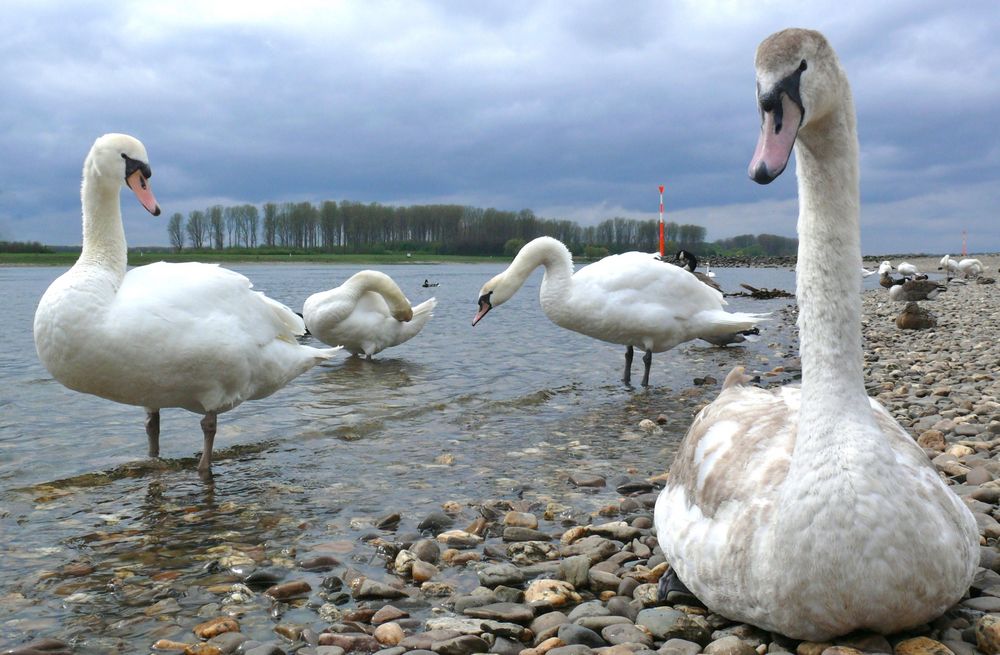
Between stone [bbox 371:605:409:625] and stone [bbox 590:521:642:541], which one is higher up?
stone [bbox 590:521:642:541]

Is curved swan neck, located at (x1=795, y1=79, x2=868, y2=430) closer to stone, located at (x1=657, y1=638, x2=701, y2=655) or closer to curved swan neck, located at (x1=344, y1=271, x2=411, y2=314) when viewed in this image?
stone, located at (x1=657, y1=638, x2=701, y2=655)

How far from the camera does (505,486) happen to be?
5312 mm

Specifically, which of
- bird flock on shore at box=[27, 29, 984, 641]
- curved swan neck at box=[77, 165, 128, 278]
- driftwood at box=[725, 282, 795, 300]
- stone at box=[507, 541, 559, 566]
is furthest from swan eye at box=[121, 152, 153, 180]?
driftwood at box=[725, 282, 795, 300]

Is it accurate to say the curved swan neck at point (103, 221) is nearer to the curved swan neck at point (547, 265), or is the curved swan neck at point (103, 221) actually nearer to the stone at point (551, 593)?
the stone at point (551, 593)

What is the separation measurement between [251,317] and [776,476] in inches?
172

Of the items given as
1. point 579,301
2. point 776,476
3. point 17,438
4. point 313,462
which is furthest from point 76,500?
point 579,301

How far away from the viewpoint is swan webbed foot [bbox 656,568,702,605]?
124 inches

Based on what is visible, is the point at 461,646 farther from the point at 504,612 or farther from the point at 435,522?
the point at 435,522

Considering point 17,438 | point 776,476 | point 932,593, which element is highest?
point 776,476

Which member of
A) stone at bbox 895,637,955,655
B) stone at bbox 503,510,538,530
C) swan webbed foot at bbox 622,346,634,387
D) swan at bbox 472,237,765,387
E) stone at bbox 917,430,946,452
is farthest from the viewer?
swan webbed foot at bbox 622,346,634,387

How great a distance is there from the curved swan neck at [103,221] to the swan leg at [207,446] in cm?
115

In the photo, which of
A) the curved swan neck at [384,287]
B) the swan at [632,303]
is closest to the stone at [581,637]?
the swan at [632,303]

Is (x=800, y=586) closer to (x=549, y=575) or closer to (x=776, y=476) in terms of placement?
(x=776, y=476)

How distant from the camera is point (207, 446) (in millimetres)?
5906
